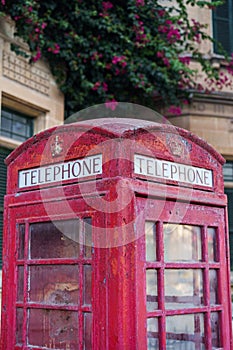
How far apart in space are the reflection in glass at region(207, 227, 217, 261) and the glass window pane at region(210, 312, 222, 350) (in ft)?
1.00

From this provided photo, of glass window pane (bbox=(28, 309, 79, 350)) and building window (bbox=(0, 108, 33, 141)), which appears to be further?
building window (bbox=(0, 108, 33, 141))

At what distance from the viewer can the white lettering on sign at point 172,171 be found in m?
2.47

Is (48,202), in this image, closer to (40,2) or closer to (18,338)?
(18,338)

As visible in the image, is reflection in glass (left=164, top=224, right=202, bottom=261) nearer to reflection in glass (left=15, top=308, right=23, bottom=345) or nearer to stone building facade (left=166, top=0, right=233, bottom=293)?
reflection in glass (left=15, top=308, right=23, bottom=345)

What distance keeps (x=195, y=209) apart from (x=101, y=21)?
4701mm

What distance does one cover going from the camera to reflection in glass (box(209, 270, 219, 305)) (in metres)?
2.74

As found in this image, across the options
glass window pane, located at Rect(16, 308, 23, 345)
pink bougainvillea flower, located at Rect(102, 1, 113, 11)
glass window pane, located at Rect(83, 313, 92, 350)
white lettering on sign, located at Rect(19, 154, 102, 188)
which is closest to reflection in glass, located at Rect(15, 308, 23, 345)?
glass window pane, located at Rect(16, 308, 23, 345)

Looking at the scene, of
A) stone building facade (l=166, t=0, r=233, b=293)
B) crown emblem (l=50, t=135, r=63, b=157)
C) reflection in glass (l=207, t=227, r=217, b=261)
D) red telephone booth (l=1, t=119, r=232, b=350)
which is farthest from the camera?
stone building facade (l=166, t=0, r=233, b=293)

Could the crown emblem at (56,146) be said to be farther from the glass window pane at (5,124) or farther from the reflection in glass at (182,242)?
the glass window pane at (5,124)

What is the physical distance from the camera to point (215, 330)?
8.89 feet

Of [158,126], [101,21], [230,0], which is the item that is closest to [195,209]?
[158,126]

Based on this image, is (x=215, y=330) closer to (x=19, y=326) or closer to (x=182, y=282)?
(x=182, y=282)

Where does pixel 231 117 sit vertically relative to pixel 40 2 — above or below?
below

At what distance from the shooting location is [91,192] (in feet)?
7.97
